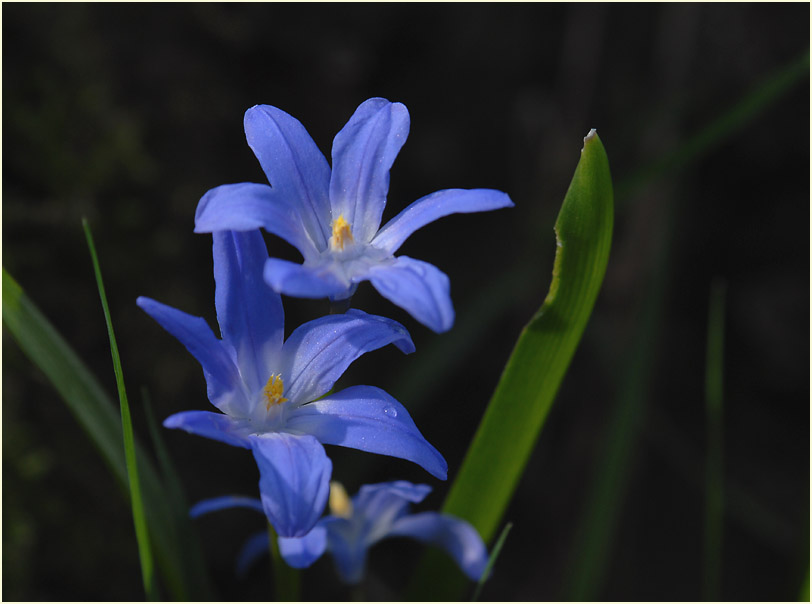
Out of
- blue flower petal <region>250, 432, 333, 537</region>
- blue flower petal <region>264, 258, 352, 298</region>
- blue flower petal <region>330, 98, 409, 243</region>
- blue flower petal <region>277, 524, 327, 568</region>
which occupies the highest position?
blue flower petal <region>330, 98, 409, 243</region>

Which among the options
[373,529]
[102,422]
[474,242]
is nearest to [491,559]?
[373,529]

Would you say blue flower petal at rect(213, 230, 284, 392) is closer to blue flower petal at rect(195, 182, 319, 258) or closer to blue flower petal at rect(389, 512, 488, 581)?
blue flower petal at rect(195, 182, 319, 258)

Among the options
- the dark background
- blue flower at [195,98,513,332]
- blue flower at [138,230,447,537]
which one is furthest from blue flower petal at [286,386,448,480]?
the dark background

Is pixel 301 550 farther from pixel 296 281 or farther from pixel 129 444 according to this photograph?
pixel 296 281

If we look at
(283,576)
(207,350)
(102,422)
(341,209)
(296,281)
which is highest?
(341,209)

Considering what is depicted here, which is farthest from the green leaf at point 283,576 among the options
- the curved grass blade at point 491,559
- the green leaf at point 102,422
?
the curved grass blade at point 491,559

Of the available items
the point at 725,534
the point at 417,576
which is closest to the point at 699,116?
the point at 725,534

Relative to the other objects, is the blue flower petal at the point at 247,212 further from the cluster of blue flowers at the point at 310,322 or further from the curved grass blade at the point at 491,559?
the curved grass blade at the point at 491,559
